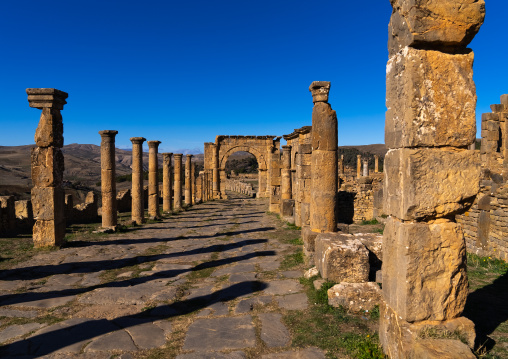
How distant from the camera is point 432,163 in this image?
3.17 metres

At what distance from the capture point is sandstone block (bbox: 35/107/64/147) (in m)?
8.82

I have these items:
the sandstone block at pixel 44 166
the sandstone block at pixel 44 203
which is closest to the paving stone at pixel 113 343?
the sandstone block at pixel 44 203

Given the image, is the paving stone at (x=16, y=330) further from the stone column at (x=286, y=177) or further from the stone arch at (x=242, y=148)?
the stone arch at (x=242, y=148)

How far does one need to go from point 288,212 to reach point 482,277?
812 centimetres

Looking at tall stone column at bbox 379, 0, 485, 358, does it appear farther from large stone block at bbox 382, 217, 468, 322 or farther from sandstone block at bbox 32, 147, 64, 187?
sandstone block at bbox 32, 147, 64, 187

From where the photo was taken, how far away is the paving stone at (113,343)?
3846mm

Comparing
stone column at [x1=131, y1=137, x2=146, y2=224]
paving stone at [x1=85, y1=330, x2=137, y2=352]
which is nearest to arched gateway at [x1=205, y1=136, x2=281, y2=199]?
stone column at [x1=131, y1=137, x2=146, y2=224]

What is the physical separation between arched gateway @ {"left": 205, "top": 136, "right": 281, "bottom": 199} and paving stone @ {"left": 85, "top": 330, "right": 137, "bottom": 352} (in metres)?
25.3

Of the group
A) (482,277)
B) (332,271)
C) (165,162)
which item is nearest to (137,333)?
(332,271)

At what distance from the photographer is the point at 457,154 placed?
10.6 feet

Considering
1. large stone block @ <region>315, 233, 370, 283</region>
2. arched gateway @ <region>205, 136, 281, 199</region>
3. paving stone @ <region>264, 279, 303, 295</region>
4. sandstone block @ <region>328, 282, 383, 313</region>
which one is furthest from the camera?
arched gateway @ <region>205, 136, 281, 199</region>

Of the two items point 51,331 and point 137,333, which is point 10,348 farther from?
point 137,333

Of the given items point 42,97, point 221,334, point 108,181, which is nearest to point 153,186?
point 108,181

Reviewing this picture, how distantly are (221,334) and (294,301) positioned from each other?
1.43 metres
